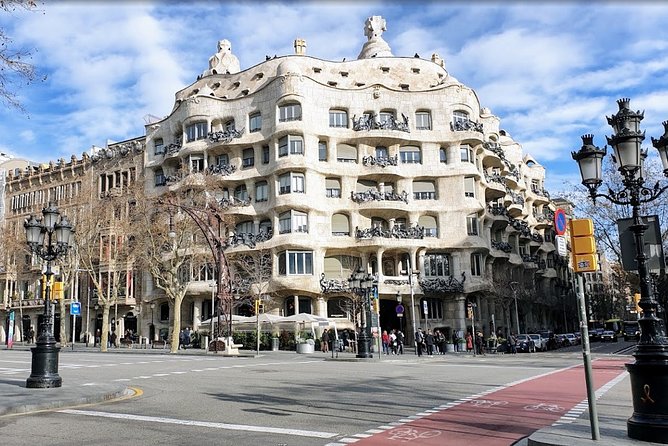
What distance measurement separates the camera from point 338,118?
50.0 m

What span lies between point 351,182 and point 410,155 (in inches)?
231

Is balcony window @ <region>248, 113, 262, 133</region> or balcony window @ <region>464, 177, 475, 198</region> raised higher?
balcony window @ <region>248, 113, 262, 133</region>

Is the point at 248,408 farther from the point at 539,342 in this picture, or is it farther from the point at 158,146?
the point at 158,146

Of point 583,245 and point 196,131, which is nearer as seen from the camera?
point 583,245

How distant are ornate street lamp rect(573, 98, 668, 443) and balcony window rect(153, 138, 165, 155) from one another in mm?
51332

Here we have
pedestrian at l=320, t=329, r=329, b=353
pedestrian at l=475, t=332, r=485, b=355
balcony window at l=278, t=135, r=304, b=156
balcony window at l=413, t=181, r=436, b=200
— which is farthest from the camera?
balcony window at l=413, t=181, r=436, b=200

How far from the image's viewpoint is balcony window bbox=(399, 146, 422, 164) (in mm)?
50781

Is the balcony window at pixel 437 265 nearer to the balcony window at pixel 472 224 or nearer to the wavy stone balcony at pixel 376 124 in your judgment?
the balcony window at pixel 472 224

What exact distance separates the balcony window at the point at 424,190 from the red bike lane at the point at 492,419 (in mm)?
35569

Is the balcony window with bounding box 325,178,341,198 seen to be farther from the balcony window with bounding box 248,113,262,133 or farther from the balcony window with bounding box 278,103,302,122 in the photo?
the balcony window with bounding box 248,113,262,133

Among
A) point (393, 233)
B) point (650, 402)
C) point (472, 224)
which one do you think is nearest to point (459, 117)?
point (472, 224)

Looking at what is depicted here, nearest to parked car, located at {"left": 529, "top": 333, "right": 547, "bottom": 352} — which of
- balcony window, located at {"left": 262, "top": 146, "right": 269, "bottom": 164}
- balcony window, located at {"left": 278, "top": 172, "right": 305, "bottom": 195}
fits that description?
balcony window, located at {"left": 278, "top": 172, "right": 305, "bottom": 195}

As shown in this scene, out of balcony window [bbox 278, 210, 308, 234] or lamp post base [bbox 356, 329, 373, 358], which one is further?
balcony window [bbox 278, 210, 308, 234]

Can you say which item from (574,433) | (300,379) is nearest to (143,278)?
(300,379)
